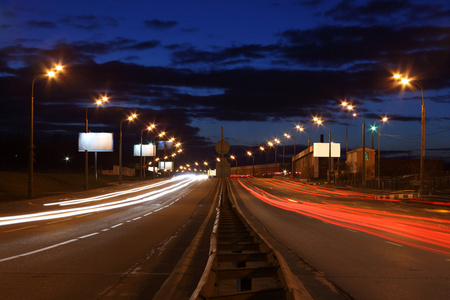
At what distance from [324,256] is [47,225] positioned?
13120 mm

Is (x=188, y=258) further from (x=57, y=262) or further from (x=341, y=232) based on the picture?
(x=341, y=232)

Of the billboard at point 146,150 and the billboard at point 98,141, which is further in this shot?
the billboard at point 146,150

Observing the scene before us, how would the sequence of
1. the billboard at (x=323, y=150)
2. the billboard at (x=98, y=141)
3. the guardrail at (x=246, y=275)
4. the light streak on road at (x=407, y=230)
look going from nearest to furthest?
the guardrail at (x=246, y=275)
the light streak on road at (x=407, y=230)
the billboard at (x=98, y=141)
the billboard at (x=323, y=150)

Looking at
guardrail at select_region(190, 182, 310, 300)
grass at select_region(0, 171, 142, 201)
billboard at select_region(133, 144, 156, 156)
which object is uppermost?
billboard at select_region(133, 144, 156, 156)

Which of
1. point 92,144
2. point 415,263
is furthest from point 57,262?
point 92,144

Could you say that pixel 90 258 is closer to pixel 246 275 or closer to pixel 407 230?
pixel 246 275

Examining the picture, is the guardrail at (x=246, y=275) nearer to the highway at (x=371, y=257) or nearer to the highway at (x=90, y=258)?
the highway at (x=90, y=258)

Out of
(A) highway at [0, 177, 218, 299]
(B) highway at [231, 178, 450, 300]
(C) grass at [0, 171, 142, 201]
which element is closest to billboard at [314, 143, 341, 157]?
(C) grass at [0, 171, 142, 201]

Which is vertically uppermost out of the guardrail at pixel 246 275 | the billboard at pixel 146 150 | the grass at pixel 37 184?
the billboard at pixel 146 150

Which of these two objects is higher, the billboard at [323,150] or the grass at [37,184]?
the billboard at [323,150]

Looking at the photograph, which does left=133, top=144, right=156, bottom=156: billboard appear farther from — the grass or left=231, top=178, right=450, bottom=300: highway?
left=231, top=178, right=450, bottom=300: highway

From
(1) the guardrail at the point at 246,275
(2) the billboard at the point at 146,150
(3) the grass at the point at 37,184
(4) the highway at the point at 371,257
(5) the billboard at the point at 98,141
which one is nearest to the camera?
(1) the guardrail at the point at 246,275

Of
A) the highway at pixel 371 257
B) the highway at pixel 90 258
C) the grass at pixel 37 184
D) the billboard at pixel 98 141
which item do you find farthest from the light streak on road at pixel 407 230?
the billboard at pixel 98 141

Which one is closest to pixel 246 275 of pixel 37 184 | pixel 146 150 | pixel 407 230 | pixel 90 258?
pixel 90 258
